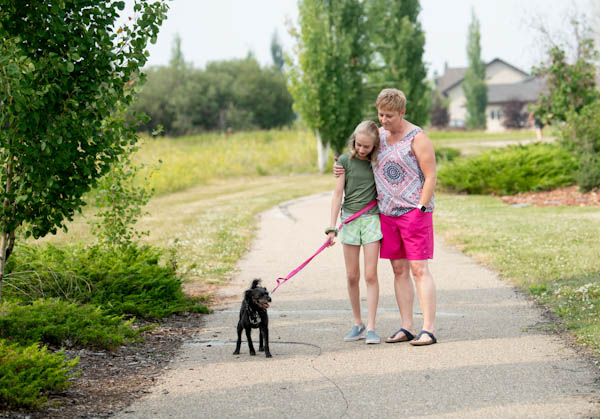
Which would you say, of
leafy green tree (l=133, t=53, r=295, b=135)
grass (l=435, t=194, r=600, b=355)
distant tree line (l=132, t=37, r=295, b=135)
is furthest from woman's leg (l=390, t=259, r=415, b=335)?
leafy green tree (l=133, t=53, r=295, b=135)

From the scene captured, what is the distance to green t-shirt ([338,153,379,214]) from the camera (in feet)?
20.7

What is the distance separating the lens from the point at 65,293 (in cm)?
723

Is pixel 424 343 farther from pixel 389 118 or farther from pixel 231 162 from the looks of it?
pixel 231 162

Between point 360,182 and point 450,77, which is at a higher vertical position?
point 450,77

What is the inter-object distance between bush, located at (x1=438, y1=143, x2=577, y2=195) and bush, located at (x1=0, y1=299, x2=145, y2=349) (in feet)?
53.7

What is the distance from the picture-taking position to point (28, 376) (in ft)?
15.1

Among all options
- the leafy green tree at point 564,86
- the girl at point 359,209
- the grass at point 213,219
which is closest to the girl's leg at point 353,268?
the girl at point 359,209

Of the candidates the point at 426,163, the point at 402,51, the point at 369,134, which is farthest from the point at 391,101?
the point at 402,51

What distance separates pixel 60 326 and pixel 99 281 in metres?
1.58

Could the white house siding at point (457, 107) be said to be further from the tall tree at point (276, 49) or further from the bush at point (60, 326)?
the bush at point (60, 326)

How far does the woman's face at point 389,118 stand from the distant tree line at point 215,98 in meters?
53.5

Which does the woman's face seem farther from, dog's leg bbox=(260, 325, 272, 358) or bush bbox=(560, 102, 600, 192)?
bush bbox=(560, 102, 600, 192)

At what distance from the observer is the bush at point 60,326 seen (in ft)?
19.4

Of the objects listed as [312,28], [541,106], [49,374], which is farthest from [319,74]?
[49,374]
